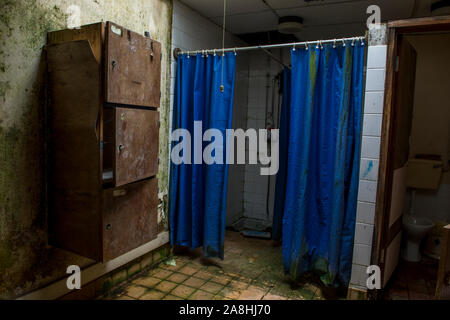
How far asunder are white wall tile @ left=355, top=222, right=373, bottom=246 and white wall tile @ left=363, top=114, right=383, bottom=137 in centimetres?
67

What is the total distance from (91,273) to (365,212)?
2.03m

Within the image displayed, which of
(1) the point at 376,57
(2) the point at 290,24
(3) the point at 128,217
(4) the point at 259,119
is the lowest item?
(3) the point at 128,217

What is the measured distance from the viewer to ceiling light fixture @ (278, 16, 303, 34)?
3.22 meters

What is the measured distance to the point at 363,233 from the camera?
2.31 meters

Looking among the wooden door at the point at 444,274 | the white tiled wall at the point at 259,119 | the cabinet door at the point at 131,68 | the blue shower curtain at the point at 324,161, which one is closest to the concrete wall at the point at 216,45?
the white tiled wall at the point at 259,119

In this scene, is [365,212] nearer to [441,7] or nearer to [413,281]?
[413,281]

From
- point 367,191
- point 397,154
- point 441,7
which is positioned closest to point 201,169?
point 367,191

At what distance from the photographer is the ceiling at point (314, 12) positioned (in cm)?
286

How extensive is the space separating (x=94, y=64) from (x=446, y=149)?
3.73 metres

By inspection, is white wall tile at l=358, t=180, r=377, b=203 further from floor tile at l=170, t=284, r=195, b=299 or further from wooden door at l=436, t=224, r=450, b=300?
floor tile at l=170, t=284, r=195, b=299

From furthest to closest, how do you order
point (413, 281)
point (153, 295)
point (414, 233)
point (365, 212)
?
1. point (414, 233)
2. point (413, 281)
3. point (153, 295)
4. point (365, 212)

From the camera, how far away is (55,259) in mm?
2047
